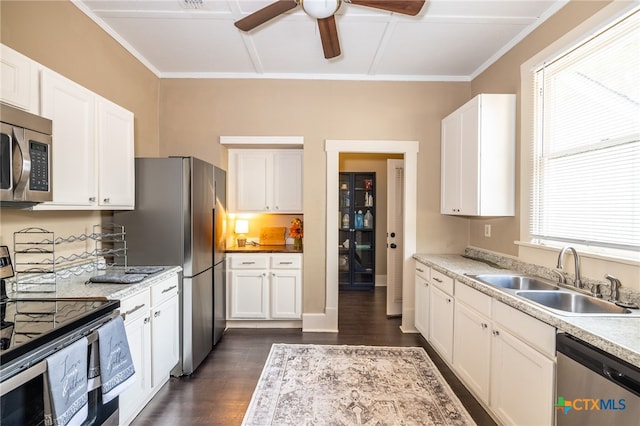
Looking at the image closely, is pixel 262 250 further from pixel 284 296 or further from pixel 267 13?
pixel 267 13

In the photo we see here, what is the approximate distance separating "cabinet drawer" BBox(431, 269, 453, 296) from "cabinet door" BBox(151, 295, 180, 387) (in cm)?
235

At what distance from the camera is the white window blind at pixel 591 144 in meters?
1.76

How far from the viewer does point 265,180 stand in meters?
3.96

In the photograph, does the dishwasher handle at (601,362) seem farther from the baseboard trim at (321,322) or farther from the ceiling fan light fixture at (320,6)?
the baseboard trim at (321,322)

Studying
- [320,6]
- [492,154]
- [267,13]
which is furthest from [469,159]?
[267,13]

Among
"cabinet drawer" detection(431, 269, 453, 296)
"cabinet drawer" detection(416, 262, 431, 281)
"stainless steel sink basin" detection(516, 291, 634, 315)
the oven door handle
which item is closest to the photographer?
the oven door handle

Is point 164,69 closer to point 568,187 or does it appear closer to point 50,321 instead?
point 50,321

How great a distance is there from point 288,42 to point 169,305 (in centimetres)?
259

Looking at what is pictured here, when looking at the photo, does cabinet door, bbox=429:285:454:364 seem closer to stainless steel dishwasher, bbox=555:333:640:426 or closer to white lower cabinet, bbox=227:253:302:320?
stainless steel dishwasher, bbox=555:333:640:426

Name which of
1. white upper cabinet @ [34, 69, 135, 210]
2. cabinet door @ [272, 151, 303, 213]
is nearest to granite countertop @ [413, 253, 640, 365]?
cabinet door @ [272, 151, 303, 213]

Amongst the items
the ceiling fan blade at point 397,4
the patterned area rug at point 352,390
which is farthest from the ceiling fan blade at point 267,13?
the patterned area rug at point 352,390

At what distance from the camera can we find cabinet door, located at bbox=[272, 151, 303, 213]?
396 centimetres

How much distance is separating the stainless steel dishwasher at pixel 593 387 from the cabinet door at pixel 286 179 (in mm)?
3025

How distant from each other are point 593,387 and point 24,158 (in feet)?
9.05
